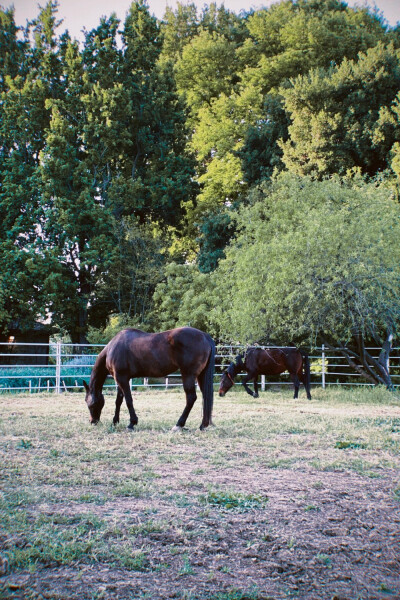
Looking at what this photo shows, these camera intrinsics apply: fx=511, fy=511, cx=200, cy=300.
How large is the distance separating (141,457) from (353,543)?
8.77 feet

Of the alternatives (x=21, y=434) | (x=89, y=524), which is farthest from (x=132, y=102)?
(x=89, y=524)

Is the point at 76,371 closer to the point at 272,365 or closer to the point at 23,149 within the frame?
the point at 272,365

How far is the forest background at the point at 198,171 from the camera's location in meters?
13.6

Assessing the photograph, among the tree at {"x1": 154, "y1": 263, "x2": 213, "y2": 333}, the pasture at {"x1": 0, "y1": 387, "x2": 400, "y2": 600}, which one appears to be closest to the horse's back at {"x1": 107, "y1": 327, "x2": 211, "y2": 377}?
the pasture at {"x1": 0, "y1": 387, "x2": 400, "y2": 600}

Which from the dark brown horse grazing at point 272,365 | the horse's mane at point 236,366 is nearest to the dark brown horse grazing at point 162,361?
the dark brown horse grazing at point 272,365

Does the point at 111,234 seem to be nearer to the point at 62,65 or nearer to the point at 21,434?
the point at 62,65

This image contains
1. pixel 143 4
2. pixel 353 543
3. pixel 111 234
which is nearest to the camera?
pixel 353 543

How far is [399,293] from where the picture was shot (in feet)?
40.7

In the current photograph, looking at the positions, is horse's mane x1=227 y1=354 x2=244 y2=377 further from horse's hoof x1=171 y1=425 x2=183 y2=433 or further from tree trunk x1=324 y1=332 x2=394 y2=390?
horse's hoof x1=171 y1=425 x2=183 y2=433

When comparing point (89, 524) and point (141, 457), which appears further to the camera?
point (141, 457)

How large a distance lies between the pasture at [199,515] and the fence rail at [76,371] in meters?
7.95

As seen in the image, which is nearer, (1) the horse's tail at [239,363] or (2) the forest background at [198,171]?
(2) the forest background at [198,171]

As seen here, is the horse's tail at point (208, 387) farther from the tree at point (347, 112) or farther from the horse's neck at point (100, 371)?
the tree at point (347, 112)

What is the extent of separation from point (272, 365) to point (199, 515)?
10.2m
